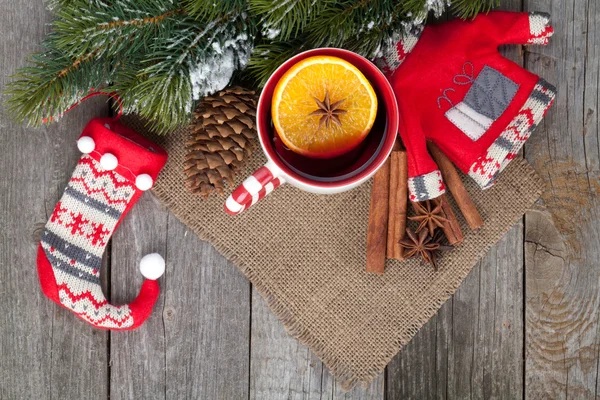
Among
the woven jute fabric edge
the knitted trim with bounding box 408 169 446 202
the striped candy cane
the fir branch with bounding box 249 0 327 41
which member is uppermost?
the fir branch with bounding box 249 0 327 41

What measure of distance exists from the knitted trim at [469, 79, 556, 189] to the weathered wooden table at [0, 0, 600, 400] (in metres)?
0.09

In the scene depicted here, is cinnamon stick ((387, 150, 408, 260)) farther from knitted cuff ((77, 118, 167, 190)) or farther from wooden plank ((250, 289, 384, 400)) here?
knitted cuff ((77, 118, 167, 190))

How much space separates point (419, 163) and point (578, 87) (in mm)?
358

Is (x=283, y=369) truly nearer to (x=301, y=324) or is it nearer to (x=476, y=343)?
(x=301, y=324)

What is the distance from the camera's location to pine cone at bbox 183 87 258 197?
874 mm

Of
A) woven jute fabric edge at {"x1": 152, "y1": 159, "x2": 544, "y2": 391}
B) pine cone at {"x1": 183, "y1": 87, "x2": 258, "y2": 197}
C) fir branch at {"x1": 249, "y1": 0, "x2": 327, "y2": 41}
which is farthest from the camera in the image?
woven jute fabric edge at {"x1": 152, "y1": 159, "x2": 544, "y2": 391}

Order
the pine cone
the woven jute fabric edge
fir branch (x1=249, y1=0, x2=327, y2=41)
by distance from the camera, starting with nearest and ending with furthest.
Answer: fir branch (x1=249, y1=0, x2=327, y2=41)
the pine cone
the woven jute fabric edge

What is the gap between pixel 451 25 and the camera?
0.94 m

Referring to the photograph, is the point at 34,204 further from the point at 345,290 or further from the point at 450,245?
the point at 450,245

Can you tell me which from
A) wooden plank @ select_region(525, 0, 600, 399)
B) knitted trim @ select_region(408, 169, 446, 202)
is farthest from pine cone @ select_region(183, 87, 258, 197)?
wooden plank @ select_region(525, 0, 600, 399)

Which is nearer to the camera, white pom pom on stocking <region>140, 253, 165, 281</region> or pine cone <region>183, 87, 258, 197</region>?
pine cone <region>183, 87, 258, 197</region>

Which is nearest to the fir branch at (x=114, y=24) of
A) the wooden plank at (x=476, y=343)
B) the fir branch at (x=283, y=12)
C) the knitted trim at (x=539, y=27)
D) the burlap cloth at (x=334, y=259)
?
the fir branch at (x=283, y=12)

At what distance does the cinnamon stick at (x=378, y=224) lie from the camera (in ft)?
3.17

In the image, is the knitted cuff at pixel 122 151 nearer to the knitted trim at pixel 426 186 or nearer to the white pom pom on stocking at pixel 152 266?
the white pom pom on stocking at pixel 152 266
